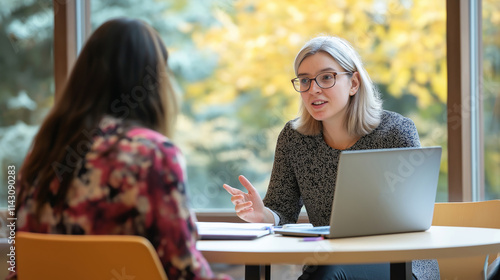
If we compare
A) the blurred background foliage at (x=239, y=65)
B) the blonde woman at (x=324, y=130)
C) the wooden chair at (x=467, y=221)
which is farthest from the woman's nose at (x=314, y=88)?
the blurred background foliage at (x=239, y=65)

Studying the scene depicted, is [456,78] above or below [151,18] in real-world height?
below

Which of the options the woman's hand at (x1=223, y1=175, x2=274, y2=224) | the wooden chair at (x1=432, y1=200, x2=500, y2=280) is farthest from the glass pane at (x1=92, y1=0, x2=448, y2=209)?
the woman's hand at (x1=223, y1=175, x2=274, y2=224)

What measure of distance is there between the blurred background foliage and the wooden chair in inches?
33.3

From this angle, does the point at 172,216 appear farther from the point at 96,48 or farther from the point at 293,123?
the point at 293,123

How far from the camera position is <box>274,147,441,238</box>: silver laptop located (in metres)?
1.39

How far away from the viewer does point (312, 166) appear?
221 centimetres

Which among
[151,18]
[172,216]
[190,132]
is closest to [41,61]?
[151,18]

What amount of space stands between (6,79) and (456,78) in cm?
264

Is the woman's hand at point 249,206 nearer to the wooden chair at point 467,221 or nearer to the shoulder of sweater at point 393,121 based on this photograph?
the shoulder of sweater at point 393,121

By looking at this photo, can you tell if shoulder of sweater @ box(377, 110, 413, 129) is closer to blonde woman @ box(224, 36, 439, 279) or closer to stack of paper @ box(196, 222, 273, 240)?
blonde woman @ box(224, 36, 439, 279)

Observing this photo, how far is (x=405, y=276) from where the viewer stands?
139 cm

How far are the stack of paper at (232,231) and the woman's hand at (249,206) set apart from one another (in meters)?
0.18

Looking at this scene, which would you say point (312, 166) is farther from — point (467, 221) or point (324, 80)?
point (467, 221)

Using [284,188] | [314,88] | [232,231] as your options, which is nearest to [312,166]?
[284,188]
